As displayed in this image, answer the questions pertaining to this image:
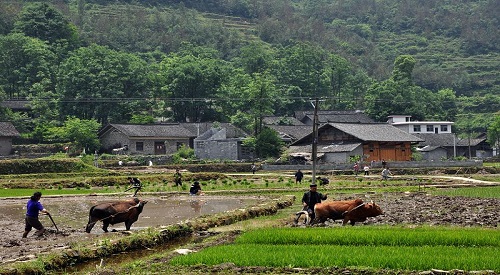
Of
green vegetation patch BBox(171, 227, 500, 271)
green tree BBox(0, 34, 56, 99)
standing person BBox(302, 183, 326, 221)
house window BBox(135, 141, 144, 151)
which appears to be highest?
green tree BBox(0, 34, 56, 99)

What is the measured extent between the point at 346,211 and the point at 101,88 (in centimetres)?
7237

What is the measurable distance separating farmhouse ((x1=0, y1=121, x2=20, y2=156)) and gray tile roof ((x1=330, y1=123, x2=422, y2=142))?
3100cm

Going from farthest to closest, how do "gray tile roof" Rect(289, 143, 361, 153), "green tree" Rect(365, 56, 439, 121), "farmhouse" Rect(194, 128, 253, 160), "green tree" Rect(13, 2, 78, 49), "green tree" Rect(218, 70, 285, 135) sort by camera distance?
"green tree" Rect(13, 2, 78, 49) < "green tree" Rect(365, 56, 439, 121) < "green tree" Rect(218, 70, 285, 135) < "farmhouse" Rect(194, 128, 253, 160) < "gray tile roof" Rect(289, 143, 361, 153)

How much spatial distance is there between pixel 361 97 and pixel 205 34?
48196 mm

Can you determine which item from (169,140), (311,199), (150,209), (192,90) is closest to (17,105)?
(169,140)

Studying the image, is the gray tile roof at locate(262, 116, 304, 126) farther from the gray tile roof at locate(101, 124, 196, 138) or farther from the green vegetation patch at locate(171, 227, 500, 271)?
the green vegetation patch at locate(171, 227, 500, 271)

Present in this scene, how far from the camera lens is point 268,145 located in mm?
75750

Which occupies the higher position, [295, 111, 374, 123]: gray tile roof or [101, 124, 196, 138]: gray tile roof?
[295, 111, 374, 123]: gray tile roof

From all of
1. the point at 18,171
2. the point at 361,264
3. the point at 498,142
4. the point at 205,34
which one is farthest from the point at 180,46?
the point at 361,264

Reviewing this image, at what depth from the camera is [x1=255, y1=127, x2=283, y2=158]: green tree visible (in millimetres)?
75875

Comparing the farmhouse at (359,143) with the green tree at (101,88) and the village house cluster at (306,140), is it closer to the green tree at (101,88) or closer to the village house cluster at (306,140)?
the village house cluster at (306,140)

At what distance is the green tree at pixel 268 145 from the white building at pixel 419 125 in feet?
87.6

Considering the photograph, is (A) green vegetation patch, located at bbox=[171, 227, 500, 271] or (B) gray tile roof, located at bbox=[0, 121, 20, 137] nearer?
Result: (A) green vegetation patch, located at bbox=[171, 227, 500, 271]

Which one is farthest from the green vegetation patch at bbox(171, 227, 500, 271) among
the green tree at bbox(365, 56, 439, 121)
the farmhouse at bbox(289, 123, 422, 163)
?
the green tree at bbox(365, 56, 439, 121)
